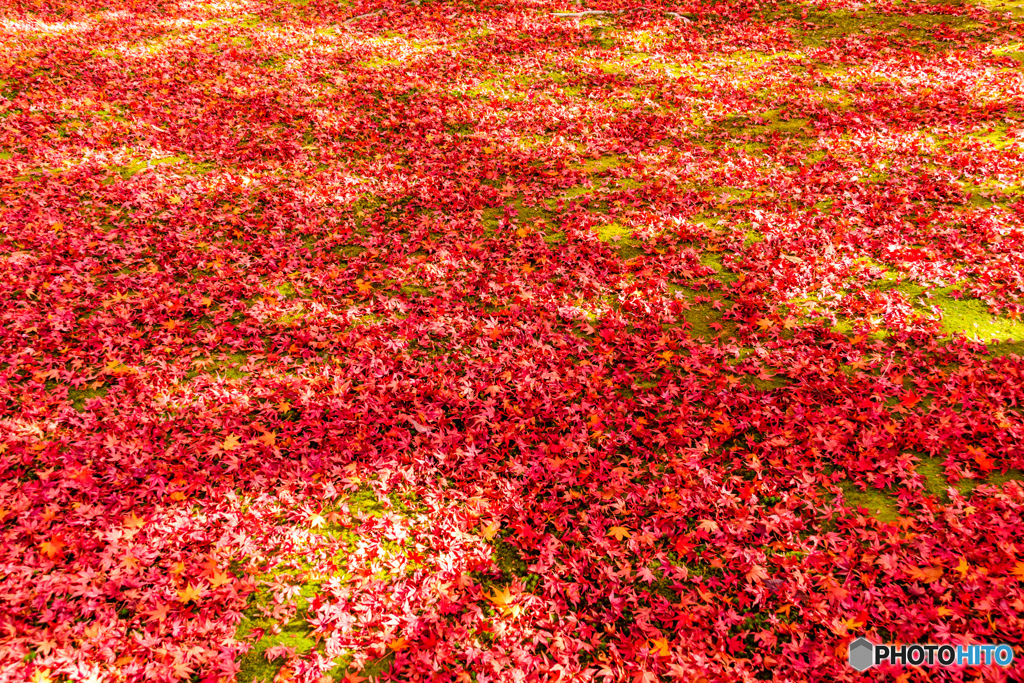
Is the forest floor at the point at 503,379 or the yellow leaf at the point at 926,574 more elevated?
the forest floor at the point at 503,379

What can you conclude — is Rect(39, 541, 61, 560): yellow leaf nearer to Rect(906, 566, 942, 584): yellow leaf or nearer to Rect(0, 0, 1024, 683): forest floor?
Rect(0, 0, 1024, 683): forest floor

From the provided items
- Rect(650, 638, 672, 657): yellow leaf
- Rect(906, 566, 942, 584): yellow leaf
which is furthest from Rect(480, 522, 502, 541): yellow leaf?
Rect(906, 566, 942, 584): yellow leaf

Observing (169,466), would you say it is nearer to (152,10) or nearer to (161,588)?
(161,588)

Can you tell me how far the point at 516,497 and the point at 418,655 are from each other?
5.21 feet

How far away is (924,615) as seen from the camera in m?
4.15

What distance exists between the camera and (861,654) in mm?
3992

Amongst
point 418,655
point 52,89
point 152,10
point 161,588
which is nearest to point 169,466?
point 161,588

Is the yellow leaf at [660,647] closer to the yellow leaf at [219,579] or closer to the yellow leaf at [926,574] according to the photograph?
the yellow leaf at [926,574]

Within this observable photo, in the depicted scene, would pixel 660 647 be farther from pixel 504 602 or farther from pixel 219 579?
pixel 219 579

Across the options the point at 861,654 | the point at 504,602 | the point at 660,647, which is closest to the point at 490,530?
the point at 504,602

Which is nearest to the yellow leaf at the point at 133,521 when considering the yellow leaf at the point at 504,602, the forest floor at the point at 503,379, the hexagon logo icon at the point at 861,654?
the forest floor at the point at 503,379

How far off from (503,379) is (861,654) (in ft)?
13.4

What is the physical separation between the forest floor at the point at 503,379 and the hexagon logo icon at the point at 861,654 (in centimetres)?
7

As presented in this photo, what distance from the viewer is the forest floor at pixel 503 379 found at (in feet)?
13.9
